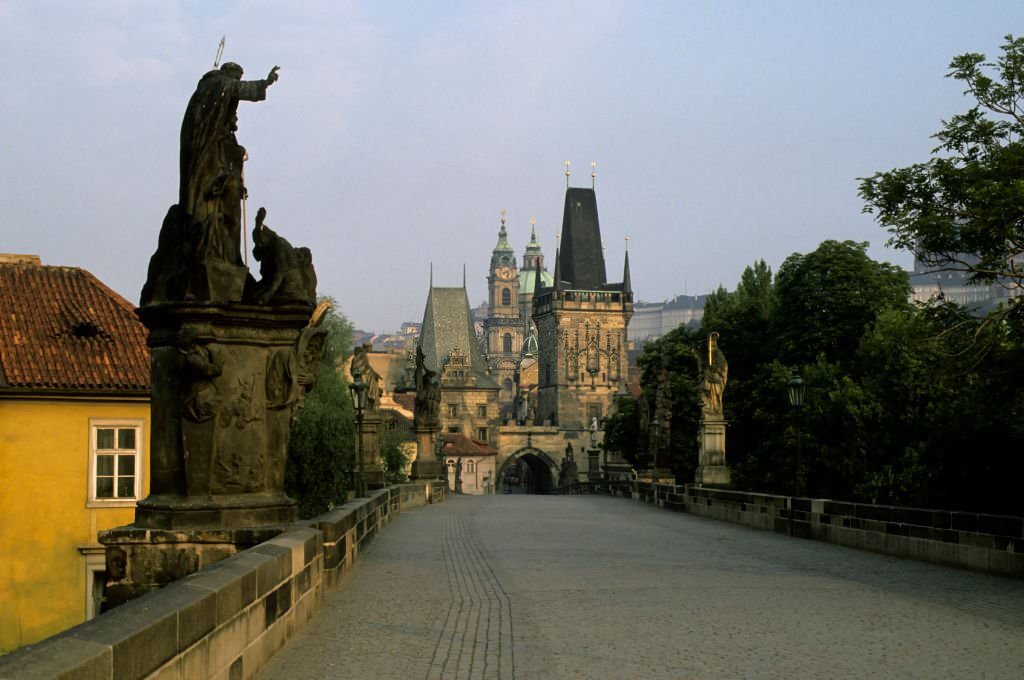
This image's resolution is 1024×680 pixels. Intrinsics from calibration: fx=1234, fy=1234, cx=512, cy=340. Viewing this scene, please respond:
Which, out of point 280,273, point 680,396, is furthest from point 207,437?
point 680,396

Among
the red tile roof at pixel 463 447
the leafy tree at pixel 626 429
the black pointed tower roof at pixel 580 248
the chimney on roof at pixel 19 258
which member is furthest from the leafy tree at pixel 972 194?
the black pointed tower roof at pixel 580 248

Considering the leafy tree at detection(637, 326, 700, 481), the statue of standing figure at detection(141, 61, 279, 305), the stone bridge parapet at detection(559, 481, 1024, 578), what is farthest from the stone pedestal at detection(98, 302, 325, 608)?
the leafy tree at detection(637, 326, 700, 481)

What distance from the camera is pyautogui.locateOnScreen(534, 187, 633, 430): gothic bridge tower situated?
141 m

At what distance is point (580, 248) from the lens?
14862cm

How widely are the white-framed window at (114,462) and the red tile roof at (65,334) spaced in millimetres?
822

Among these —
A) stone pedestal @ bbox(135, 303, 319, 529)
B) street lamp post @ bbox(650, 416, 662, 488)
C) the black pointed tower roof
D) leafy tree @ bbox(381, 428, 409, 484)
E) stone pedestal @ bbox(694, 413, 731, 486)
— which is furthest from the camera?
the black pointed tower roof

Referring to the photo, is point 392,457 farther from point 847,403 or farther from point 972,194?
point 972,194

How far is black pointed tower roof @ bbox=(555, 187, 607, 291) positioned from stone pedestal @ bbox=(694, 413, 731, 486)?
116m

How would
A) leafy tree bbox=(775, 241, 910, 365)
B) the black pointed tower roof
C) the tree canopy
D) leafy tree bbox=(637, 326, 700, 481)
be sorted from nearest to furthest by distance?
1. the tree canopy
2. leafy tree bbox=(775, 241, 910, 365)
3. leafy tree bbox=(637, 326, 700, 481)
4. the black pointed tower roof

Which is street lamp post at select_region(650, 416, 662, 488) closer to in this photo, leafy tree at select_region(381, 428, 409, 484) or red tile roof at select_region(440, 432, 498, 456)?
leafy tree at select_region(381, 428, 409, 484)

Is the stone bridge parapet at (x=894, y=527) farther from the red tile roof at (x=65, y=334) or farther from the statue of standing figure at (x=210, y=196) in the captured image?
the red tile roof at (x=65, y=334)

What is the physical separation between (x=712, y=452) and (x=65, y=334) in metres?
14.8

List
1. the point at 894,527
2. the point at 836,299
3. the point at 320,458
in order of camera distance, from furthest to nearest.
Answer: the point at 836,299, the point at 320,458, the point at 894,527

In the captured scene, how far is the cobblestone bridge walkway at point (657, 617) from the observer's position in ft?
26.2
